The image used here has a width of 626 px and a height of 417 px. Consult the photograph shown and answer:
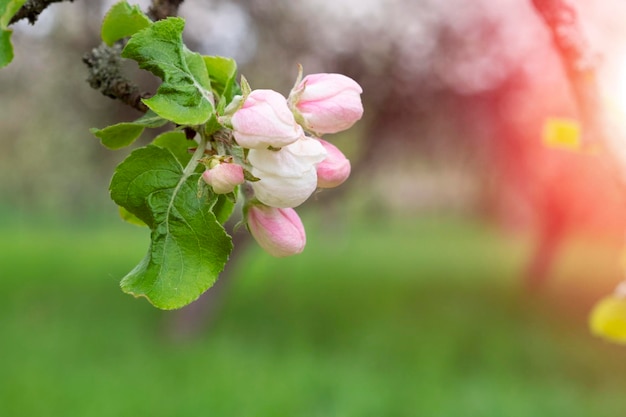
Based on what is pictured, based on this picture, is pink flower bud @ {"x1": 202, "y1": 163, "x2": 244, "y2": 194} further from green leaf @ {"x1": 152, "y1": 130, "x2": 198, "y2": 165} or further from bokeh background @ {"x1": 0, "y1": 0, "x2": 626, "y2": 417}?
bokeh background @ {"x1": 0, "y1": 0, "x2": 626, "y2": 417}

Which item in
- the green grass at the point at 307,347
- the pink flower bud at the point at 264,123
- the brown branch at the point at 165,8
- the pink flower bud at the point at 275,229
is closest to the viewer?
the pink flower bud at the point at 264,123

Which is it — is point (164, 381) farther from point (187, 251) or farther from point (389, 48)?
point (187, 251)

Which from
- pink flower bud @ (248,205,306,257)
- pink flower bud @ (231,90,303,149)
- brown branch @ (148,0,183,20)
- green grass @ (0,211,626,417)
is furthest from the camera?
green grass @ (0,211,626,417)

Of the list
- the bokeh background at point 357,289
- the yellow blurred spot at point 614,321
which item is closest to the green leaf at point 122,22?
the yellow blurred spot at point 614,321

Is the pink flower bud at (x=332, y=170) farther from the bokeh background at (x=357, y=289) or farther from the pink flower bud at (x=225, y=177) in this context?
the bokeh background at (x=357, y=289)

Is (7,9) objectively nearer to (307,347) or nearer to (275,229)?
(275,229)

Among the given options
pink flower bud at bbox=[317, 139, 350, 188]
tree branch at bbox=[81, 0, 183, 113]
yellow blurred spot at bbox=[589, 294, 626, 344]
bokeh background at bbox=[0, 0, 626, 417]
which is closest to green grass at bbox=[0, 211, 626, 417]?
bokeh background at bbox=[0, 0, 626, 417]
